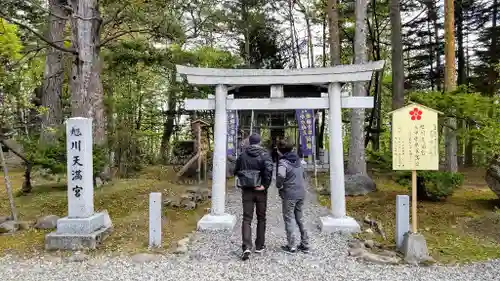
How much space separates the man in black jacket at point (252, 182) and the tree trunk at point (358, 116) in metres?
6.02

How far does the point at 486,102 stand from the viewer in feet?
25.1

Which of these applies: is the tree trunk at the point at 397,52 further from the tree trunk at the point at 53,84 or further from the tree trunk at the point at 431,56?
the tree trunk at the point at 53,84

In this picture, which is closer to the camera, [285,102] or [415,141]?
[415,141]

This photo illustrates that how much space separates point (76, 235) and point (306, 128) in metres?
6.25

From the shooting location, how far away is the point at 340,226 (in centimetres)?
654

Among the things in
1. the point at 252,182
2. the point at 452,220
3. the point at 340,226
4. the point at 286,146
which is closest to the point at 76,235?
the point at 252,182

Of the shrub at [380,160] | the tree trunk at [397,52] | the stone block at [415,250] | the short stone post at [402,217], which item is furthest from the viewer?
the tree trunk at [397,52]

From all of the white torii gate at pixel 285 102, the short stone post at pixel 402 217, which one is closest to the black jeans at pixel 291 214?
the white torii gate at pixel 285 102

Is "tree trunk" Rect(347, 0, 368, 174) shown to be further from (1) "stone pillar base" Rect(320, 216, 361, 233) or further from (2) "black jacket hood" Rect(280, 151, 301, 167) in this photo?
(2) "black jacket hood" Rect(280, 151, 301, 167)

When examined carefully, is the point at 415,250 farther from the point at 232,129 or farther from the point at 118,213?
the point at 232,129

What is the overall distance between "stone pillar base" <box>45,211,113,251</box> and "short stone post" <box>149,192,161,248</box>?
2.87 ft

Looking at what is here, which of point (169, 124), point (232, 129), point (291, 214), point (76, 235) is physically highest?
point (169, 124)

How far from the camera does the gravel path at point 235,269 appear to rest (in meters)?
4.65

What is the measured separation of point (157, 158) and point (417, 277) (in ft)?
49.4
